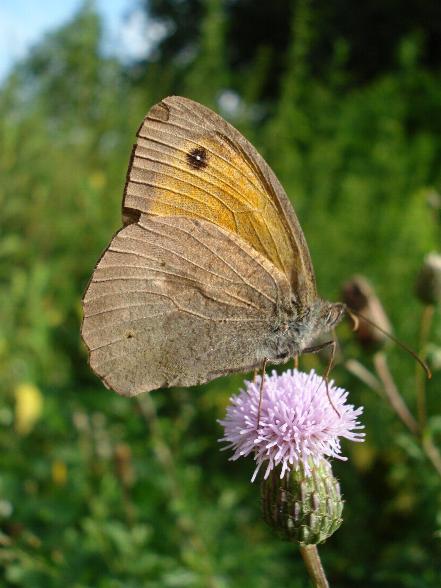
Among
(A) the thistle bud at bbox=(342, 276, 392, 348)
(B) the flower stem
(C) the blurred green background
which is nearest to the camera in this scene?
(B) the flower stem

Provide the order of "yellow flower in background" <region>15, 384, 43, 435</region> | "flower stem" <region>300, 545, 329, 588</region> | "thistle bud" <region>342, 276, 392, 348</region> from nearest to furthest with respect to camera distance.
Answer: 1. "flower stem" <region>300, 545, 329, 588</region>
2. "thistle bud" <region>342, 276, 392, 348</region>
3. "yellow flower in background" <region>15, 384, 43, 435</region>

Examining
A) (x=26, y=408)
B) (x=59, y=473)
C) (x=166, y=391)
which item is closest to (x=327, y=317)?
(x=59, y=473)

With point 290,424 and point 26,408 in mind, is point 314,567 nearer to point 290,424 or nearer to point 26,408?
point 290,424

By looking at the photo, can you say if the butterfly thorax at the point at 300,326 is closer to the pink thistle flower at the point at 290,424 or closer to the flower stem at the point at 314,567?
the pink thistle flower at the point at 290,424

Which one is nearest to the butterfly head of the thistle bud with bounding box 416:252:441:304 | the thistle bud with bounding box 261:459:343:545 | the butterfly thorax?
the butterfly thorax

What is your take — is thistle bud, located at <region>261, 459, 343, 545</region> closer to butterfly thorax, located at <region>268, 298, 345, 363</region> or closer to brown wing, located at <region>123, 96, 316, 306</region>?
butterfly thorax, located at <region>268, 298, 345, 363</region>

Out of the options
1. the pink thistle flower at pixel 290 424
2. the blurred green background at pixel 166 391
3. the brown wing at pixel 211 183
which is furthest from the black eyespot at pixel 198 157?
the blurred green background at pixel 166 391

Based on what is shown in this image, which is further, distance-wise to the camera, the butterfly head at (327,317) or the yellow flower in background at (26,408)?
the yellow flower in background at (26,408)
